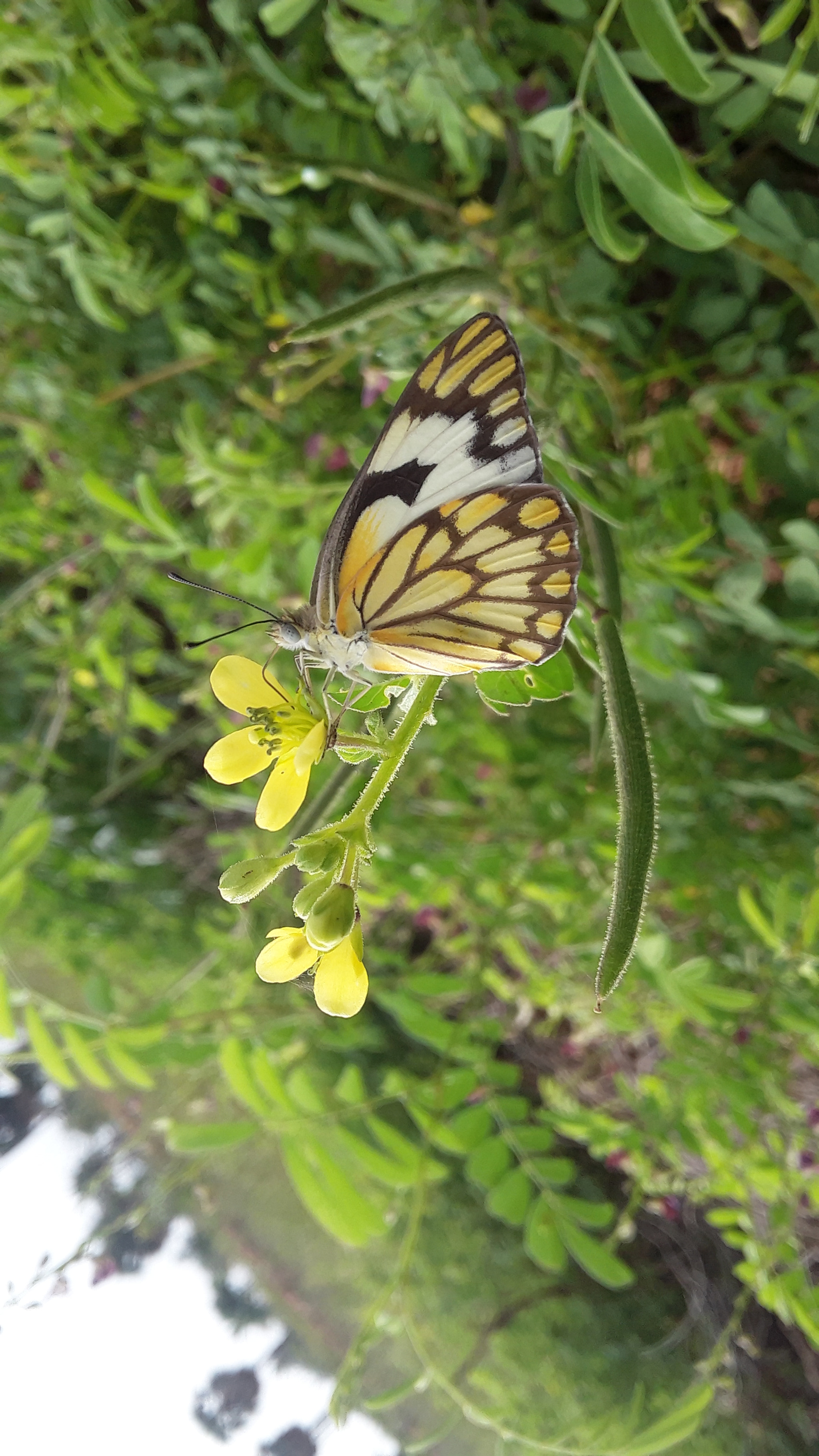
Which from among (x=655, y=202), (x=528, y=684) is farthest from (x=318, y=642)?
(x=655, y=202)

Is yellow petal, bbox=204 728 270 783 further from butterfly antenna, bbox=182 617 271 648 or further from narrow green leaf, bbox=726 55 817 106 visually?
narrow green leaf, bbox=726 55 817 106

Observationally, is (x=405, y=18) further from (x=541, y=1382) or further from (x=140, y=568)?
(x=541, y=1382)

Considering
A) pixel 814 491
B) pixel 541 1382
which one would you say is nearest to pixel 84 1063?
pixel 814 491

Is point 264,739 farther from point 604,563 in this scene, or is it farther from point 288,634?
point 604,563

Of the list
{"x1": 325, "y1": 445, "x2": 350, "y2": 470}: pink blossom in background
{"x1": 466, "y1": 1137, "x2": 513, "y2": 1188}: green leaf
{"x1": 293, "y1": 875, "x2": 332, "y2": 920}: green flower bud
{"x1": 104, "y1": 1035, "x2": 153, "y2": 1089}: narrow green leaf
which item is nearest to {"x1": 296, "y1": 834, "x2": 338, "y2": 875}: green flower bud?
{"x1": 293, "y1": 875, "x2": 332, "y2": 920}: green flower bud

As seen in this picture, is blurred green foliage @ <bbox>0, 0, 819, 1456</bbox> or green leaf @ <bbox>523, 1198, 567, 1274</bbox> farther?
green leaf @ <bbox>523, 1198, 567, 1274</bbox>

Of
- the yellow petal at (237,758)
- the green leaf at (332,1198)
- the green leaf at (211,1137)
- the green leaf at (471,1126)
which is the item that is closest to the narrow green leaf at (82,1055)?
the green leaf at (211,1137)

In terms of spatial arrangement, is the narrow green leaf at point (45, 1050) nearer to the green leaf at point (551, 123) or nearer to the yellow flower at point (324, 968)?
the yellow flower at point (324, 968)
